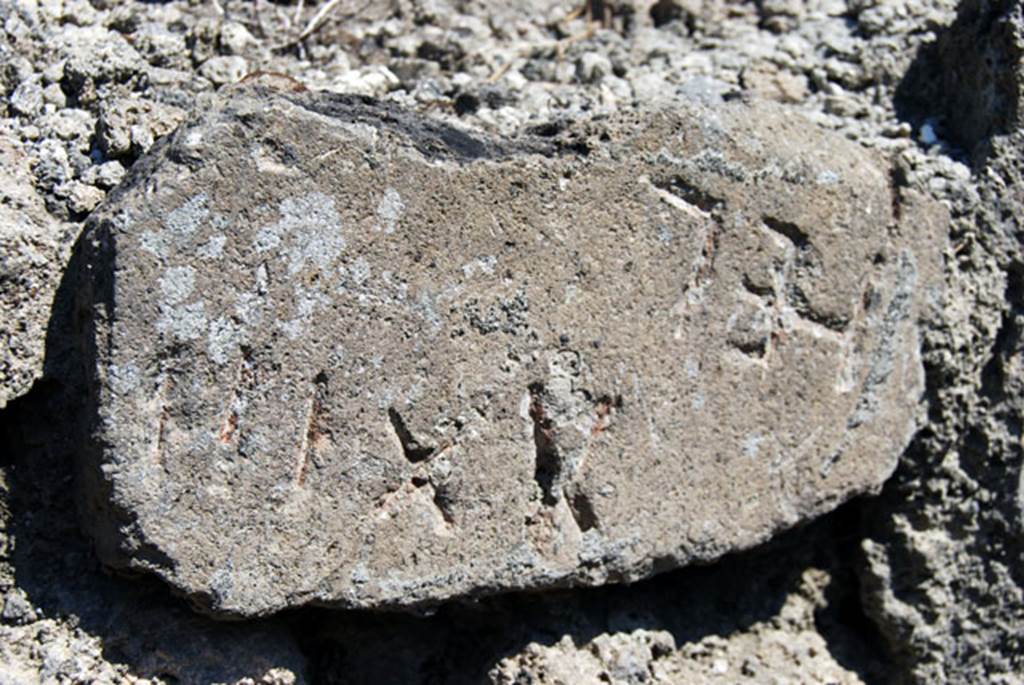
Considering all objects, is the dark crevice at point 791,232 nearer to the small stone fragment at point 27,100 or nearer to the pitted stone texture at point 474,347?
the pitted stone texture at point 474,347

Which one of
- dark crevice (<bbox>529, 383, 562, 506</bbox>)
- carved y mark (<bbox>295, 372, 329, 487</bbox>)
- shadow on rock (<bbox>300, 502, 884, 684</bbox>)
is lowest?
shadow on rock (<bbox>300, 502, 884, 684</bbox>)

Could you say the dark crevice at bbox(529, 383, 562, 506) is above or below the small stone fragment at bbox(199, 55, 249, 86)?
below

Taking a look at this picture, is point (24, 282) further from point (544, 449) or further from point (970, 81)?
point (970, 81)

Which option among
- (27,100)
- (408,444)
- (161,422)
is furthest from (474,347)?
(27,100)

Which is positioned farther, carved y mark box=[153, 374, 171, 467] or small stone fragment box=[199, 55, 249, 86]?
small stone fragment box=[199, 55, 249, 86]

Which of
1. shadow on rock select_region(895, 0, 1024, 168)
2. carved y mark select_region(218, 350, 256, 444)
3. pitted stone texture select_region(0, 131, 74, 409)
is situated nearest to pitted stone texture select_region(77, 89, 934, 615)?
carved y mark select_region(218, 350, 256, 444)

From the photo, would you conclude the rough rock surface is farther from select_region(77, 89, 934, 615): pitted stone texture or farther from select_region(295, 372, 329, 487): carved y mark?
select_region(295, 372, 329, 487): carved y mark

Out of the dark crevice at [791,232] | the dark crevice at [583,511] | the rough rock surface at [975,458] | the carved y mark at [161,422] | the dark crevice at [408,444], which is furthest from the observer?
the rough rock surface at [975,458]

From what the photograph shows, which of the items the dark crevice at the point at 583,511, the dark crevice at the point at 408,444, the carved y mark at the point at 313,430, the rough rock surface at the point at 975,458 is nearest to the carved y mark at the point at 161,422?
the carved y mark at the point at 313,430

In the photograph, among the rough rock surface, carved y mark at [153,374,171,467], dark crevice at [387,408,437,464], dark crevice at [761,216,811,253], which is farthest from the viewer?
the rough rock surface
